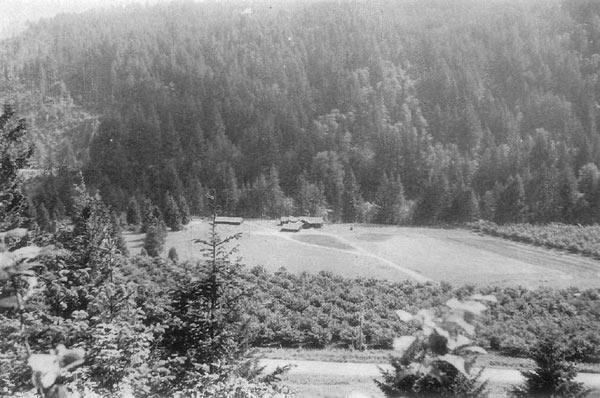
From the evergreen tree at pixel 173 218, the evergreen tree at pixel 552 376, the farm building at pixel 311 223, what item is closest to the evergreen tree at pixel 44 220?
the evergreen tree at pixel 173 218

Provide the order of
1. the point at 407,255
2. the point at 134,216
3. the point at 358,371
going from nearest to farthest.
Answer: the point at 358,371 < the point at 407,255 < the point at 134,216

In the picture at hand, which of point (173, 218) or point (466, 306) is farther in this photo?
point (173, 218)

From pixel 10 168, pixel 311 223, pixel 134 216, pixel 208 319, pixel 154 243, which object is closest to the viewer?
pixel 208 319

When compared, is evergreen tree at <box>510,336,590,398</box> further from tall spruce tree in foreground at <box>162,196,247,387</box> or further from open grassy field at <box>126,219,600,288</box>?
open grassy field at <box>126,219,600,288</box>

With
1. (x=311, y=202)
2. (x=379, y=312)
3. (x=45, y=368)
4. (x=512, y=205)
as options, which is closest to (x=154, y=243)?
(x=379, y=312)

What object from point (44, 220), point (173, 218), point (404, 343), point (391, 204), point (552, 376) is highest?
point (404, 343)

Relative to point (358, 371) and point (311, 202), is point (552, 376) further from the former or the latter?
point (311, 202)
